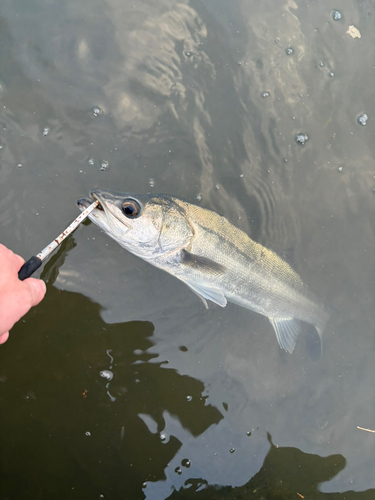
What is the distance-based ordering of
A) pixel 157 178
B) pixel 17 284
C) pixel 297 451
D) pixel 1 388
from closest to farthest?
pixel 17 284 < pixel 1 388 < pixel 157 178 < pixel 297 451

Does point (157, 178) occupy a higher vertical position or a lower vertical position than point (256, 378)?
higher

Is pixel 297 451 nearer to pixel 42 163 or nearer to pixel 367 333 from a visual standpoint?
pixel 367 333

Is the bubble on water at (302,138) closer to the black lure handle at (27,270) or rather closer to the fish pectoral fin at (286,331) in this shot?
the fish pectoral fin at (286,331)

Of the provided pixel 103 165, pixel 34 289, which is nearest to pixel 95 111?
pixel 103 165

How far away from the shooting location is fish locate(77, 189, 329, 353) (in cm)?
285

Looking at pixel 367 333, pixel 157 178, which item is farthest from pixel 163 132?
pixel 367 333

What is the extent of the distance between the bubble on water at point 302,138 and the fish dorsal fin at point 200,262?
211 centimetres

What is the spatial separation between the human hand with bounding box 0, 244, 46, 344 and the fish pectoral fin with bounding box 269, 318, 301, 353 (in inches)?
113

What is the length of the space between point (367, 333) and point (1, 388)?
4741mm

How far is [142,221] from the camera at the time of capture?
2.89 metres

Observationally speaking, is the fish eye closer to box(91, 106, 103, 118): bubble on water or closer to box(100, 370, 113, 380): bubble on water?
box(91, 106, 103, 118): bubble on water

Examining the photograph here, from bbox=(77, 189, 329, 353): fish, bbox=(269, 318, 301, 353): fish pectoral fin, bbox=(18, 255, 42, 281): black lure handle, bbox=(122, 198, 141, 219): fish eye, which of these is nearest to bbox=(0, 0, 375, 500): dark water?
bbox=(269, 318, 301, 353): fish pectoral fin

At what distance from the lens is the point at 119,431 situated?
11.7ft

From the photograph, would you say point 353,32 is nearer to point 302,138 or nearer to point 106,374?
point 302,138
